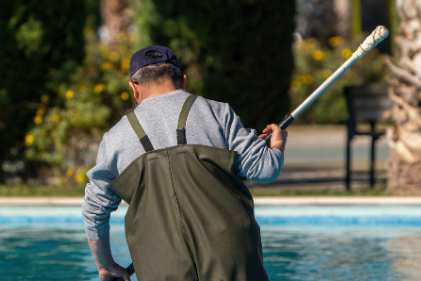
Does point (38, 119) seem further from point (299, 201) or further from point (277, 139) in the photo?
point (277, 139)

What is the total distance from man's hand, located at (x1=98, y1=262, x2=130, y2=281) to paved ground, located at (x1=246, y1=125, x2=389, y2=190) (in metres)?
7.63

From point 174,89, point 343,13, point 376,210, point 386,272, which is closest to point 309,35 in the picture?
point 343,13

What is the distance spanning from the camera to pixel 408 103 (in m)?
8.81

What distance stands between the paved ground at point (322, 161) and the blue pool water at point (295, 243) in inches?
96.1

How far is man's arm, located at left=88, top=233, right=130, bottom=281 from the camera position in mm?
2871

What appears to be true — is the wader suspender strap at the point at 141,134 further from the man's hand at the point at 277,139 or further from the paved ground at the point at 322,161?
the paved ground at the point at 322,161

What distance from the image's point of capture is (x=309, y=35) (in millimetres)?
30344

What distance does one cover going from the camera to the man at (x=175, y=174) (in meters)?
2.57

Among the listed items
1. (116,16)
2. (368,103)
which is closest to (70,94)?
(368,103)

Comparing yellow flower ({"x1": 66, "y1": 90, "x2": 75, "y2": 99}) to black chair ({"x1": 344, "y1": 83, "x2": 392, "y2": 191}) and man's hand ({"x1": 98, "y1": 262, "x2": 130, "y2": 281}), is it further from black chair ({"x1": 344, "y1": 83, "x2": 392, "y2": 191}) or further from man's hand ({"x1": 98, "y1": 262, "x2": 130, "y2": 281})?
man's hand ({"x1": 98, "y1": 262, "x2": 130, "y2": 281})

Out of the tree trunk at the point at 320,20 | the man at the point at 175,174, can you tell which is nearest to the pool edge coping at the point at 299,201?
the man at the point at 175,174

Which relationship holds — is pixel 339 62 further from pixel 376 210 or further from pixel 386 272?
pixel 386 272

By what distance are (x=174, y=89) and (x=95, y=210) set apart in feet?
1.83

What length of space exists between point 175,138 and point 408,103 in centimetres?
667
